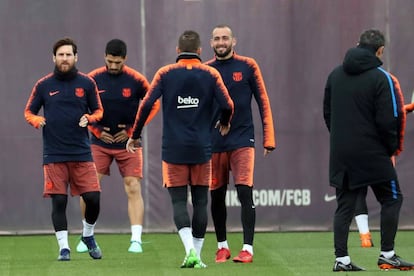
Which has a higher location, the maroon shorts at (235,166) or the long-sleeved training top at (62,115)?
the long-sleeved training top at (62,115)

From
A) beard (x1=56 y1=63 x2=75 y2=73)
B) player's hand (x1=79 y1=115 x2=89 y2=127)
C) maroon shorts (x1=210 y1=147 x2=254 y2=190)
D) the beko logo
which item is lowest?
maroon shorts (x1=210 y1=147 x2=254 y2=190)

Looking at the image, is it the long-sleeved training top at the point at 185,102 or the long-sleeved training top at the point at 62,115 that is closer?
the long-sleeved training top at the point at 185,102

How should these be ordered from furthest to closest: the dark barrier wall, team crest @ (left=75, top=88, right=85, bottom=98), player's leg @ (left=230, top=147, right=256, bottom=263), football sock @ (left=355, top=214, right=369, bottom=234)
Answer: the dark barrier wall
football sock @ (left=355, top=214, right=369, bottom=234)
team crest @ (left=75, top=88, right=85, bottom=98)
player's leg @ (left=230, top=147, right=256, bottom=263)

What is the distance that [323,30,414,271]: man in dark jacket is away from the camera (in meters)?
9.48

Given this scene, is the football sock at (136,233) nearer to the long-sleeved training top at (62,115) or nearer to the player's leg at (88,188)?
the player's leg at (88,188)

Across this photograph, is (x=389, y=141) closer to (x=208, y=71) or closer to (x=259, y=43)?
(x=208, y=71)

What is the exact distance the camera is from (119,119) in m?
12.2

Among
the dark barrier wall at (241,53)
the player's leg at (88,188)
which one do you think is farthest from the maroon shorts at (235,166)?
the dark barrier wall at (241,53)

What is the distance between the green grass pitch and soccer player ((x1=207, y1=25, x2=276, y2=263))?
48 cm

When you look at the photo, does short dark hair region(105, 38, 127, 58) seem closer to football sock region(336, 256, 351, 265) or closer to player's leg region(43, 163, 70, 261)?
player's leg region(43, 163, 70, 261)

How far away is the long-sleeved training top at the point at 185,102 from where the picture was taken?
1001 cm

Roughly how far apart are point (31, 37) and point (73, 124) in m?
3.34

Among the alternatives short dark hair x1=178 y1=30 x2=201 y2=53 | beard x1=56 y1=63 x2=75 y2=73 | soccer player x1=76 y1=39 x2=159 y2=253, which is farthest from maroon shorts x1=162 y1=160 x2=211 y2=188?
soccer player x1=76 y1=39 x2=159 y2=253

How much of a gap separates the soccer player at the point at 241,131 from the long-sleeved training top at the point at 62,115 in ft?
3.83
